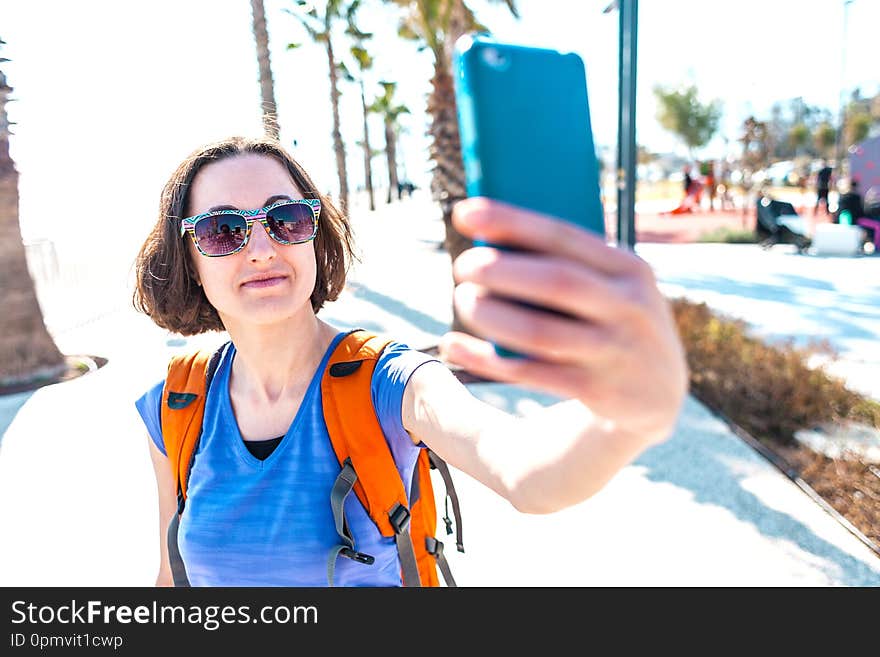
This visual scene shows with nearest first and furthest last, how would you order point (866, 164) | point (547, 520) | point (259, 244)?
point (259, 244) < point (547, 520) < point (866, 164)

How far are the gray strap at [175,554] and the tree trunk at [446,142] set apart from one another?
6014mm

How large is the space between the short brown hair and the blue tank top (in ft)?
1.50

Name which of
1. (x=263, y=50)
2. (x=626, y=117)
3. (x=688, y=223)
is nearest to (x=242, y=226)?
(x=626, y=117)

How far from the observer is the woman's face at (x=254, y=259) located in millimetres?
1568

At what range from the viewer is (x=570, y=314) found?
69 cm

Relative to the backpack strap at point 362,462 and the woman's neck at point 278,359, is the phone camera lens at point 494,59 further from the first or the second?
the woman's neck at point 278,359

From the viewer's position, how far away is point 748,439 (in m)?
4.83

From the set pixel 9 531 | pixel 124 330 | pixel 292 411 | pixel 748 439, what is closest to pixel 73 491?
pixel 9 531

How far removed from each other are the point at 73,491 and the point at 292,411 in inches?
145

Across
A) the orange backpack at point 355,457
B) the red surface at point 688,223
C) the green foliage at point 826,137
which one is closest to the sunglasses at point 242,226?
the orange backpack at point 355,457

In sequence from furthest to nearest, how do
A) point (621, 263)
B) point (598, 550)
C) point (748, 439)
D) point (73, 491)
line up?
point (748, 439) → point (73, 491) → point (598, 550) → point (621, 263)

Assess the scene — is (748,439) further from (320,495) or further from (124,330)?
(124,330)

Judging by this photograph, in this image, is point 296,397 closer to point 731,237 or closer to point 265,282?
point 265,282

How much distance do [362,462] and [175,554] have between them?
0.64 meters
